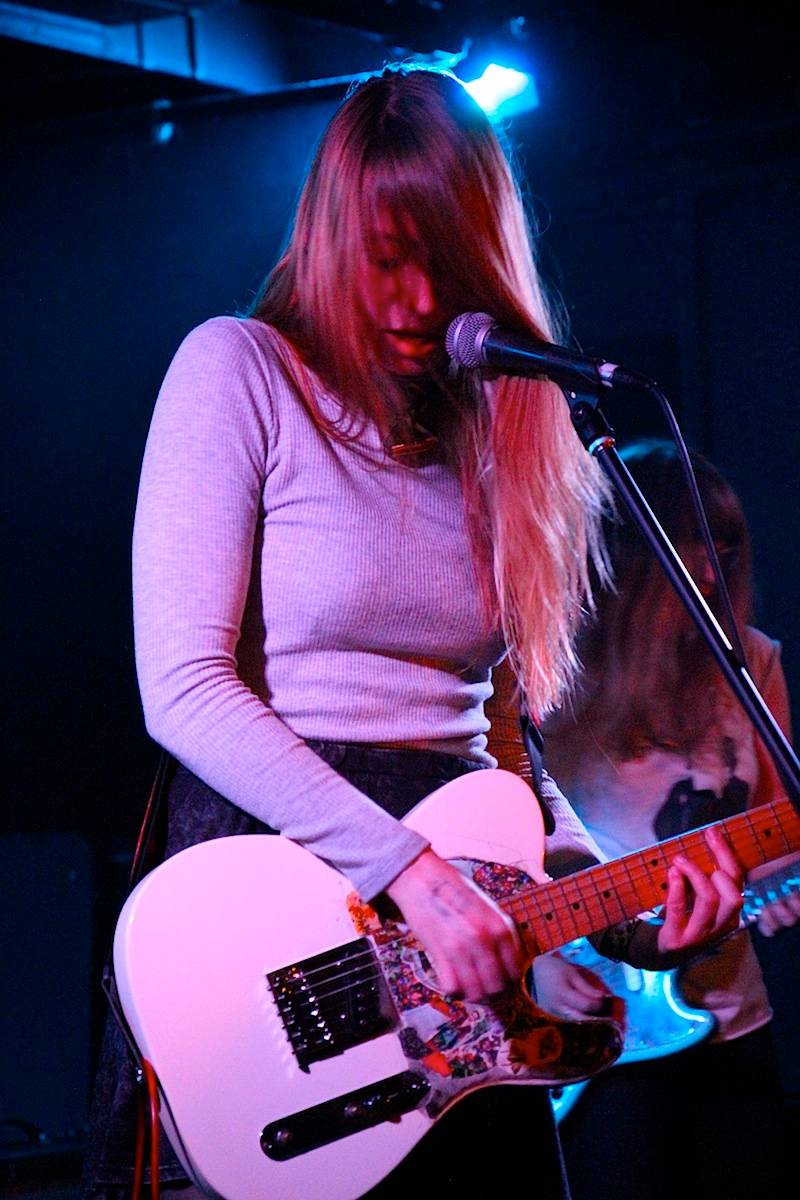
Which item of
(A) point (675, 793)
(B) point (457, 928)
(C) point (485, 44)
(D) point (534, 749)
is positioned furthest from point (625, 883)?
(C) point (485, 44)

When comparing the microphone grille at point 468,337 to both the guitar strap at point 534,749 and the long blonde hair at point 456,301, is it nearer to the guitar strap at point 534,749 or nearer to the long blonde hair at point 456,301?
the long blonde hair at point 456,301

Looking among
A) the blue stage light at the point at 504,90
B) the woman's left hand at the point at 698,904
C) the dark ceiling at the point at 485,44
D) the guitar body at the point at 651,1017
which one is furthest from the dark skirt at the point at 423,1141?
the blue stage light at the point at 504,90

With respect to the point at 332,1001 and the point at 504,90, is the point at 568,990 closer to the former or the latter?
the point at 332,1001

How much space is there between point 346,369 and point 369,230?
19 centimetres

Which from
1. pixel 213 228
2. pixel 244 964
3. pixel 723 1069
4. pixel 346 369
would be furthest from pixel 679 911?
pixel 213 228

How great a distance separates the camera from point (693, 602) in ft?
4.65

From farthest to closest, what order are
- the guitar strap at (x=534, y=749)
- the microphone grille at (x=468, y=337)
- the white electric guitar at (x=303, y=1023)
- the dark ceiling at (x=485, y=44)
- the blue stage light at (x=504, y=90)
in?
1. the blue stage light at (x=504, y=90)
2. the dark ceiling at (x=485, y=44)
3. the guitar strap at (x=534, y=749)
4. the microphone grille at (x=468, y=337)
5. the white electric guitar at (x=303, y=1023)

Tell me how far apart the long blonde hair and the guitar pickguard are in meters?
0.44

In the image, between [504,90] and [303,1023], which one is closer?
[303,1023]

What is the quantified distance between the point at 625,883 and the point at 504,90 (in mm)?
3290

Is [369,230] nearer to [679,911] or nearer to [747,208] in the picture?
[679,911]

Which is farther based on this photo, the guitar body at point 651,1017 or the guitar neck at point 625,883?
the guitar body at point 651,1017

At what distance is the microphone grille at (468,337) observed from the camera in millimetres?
1590

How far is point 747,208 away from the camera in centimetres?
452
